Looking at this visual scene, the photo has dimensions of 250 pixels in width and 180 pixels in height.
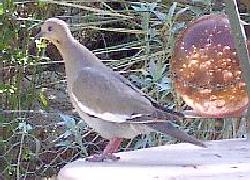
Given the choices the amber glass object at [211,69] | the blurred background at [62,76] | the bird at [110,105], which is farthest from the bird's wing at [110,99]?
the blurred background at [62,76]

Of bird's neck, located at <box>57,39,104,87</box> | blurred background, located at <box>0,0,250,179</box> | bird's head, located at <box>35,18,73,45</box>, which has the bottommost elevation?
blurred background, located at <box>0,0,250,179</box>

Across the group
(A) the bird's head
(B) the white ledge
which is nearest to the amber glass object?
(B) the white ledge

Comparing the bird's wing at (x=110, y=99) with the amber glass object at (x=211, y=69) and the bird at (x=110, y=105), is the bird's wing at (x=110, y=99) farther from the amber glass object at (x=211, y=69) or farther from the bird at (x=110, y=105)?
the amber glass object at (x=211, y=69)

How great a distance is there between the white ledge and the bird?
4 cm

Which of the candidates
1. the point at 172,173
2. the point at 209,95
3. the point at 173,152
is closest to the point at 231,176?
the point at 172,173

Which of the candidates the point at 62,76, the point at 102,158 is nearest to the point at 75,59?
the point at 102,158

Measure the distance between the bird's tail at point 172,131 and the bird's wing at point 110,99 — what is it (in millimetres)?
22

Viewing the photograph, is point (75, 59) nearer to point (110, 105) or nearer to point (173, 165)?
point (110, 105)

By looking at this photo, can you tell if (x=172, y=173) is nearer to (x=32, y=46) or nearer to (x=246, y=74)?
(x=246, y=74)

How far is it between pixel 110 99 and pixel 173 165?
0.20m

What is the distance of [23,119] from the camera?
2795mm

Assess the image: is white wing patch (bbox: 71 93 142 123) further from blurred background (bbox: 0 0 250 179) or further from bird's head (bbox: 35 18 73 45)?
blurred background (bbox: 0 0 250 179)

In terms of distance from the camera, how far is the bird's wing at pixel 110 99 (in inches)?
60.1

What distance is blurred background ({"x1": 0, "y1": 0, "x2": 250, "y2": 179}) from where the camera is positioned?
8.45 feet
